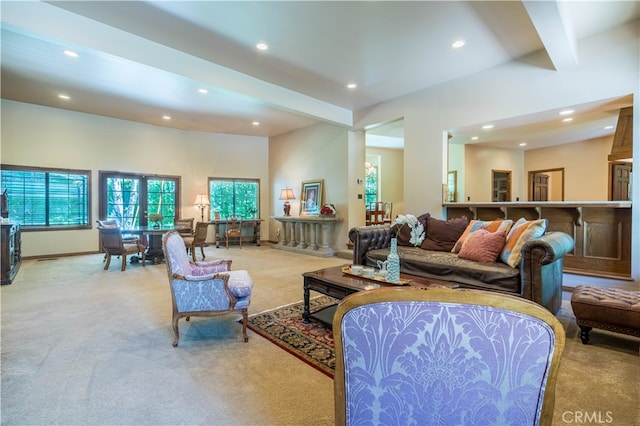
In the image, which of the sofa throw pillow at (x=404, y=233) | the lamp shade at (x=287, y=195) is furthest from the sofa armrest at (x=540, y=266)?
the lamp shade at (x=287, y=195)

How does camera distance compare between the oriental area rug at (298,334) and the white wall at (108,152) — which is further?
the white wall at (108,152)

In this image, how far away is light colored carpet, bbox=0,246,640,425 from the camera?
5.66 feet

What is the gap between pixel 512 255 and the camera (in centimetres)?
309

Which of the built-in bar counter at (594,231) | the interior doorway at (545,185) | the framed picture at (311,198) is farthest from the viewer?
the interior doorway at (545,185)

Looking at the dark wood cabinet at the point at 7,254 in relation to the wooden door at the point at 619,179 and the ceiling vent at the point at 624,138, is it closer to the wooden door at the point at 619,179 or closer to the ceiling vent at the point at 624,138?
the ceiling vent at the point at 624,138

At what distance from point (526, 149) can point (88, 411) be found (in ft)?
35.4

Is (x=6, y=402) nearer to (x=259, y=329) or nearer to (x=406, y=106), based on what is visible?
(x=259, y=329)

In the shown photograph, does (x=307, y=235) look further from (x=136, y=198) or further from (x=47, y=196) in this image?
(x=47, y=196)

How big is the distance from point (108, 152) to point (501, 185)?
1047 cm

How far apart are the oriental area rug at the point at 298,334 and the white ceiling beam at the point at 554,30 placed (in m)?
3.40

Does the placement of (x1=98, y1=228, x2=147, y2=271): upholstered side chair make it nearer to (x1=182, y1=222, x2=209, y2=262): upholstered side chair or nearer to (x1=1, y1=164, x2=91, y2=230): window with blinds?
(x1=182, y1=222, x2=209, y2=262): upholstered side chair

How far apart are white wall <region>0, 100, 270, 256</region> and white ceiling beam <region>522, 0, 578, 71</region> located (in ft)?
23.8

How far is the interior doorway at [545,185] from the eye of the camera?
9008mm

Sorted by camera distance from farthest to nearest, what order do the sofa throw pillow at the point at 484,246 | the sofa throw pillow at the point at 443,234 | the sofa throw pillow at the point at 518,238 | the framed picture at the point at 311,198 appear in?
1. the framed picture at the point at 311,198
2. the sofa throw pillow at the point at 443,234
3. the sofa throw pillow at the point at 484,246
4. the sofa throw pillow at the point at 518,238
